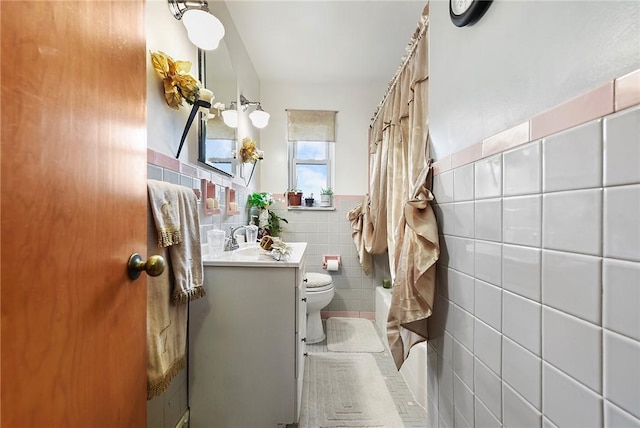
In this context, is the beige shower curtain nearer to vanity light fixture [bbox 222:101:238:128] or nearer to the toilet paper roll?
the toilet paper roll

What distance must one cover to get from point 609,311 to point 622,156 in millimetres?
249

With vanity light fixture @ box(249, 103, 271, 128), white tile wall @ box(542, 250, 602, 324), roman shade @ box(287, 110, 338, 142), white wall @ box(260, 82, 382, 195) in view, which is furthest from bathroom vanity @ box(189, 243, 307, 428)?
roman shade @ box(287, 110, 338, 142)

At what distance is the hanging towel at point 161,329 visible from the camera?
83cm

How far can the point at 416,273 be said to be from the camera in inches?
37.5

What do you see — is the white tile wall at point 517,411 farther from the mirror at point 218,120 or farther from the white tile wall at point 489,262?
the mirror at point 218,120

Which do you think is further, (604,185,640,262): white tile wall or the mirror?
the mirror

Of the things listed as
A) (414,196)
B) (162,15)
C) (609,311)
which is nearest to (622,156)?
(609,311)

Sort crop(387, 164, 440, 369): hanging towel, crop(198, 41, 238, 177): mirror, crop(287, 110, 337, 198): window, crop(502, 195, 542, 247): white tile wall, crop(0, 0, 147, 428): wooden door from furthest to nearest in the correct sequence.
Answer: crop(287, 110, 337, 198): window, crop(198, 41, 238, 177): mirror, crop(387, 164, 440, 369): hanging towel, crop(502, 195, 542, 247): white tile wall, crop(0, 0, 147, 428): wooden door

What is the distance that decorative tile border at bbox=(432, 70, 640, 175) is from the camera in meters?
0.40

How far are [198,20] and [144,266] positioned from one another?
1079 mm

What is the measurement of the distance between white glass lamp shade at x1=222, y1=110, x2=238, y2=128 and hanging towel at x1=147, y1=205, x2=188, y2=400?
1020 mm

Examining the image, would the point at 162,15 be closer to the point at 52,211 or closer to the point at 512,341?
the point at 52,211

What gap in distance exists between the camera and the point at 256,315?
3.93 feet

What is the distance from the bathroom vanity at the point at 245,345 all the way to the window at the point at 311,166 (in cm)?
179
